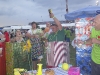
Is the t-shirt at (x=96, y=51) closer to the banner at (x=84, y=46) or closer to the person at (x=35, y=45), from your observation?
the banner at (x=84, y=46)

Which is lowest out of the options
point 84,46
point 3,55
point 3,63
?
point 3,63

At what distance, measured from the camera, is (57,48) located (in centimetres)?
505

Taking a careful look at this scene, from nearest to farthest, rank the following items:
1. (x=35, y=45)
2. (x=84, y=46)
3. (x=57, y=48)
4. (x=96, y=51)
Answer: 1. (x=96, y=51)
2. (x=57, y=48)
3. (x=84, y=46)
4. (x=35, y=45)

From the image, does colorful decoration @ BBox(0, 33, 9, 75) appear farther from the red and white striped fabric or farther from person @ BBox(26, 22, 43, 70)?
the red and white striped fabric

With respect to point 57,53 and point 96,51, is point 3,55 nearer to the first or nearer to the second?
point 57,53

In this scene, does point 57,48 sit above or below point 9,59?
above

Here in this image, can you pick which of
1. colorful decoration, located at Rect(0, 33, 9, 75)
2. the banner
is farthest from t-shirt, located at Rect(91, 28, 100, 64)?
colorful decoration, located at Rect(0, 33, 9, 75)

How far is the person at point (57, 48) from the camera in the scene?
16.6 feet

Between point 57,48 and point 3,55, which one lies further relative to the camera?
point 3,55

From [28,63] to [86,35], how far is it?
198cm

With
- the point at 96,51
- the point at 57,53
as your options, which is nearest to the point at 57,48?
the point at 57,53

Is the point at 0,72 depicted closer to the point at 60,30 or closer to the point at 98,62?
the point at 60,30

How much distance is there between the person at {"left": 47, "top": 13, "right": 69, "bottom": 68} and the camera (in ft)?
16.6

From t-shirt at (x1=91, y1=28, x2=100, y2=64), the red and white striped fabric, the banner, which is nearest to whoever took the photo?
t-shirt at (x1=91, y1=28, x2=100, y2=64)
